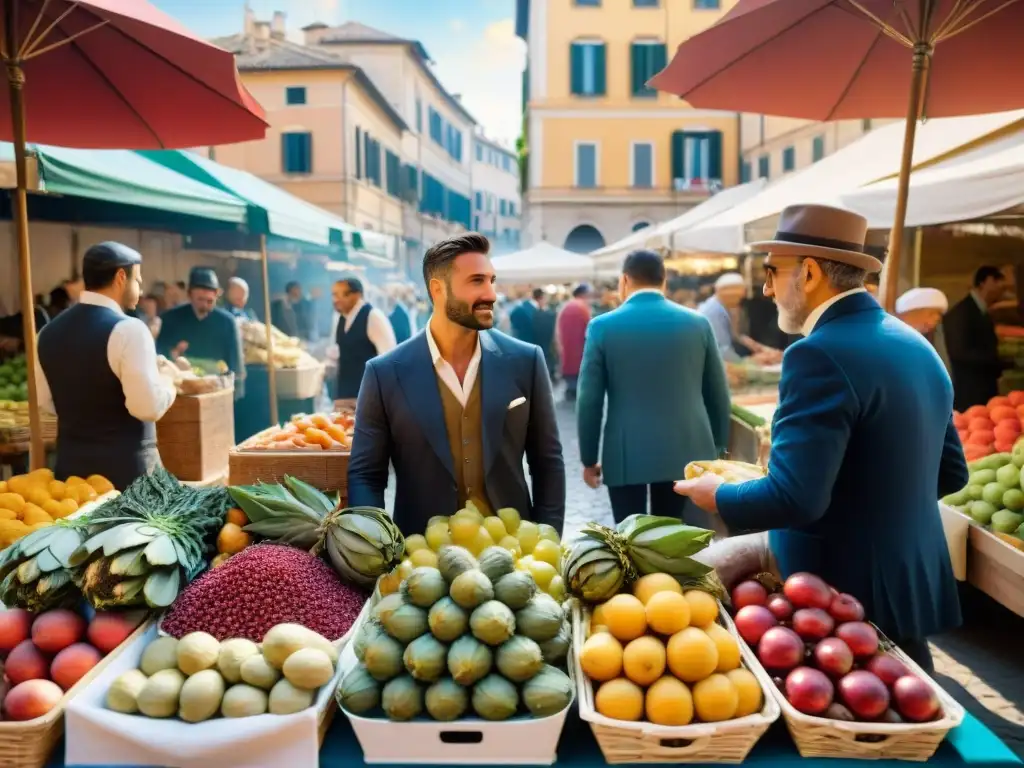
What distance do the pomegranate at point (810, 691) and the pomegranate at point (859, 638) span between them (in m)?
0.13

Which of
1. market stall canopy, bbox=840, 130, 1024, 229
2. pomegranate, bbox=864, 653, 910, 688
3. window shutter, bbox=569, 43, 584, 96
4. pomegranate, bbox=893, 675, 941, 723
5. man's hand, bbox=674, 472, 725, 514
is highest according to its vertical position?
window shutter, bbox=569, 43, 584, 96

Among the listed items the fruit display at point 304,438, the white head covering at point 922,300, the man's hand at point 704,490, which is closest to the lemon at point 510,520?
the man's hand at point 704,490

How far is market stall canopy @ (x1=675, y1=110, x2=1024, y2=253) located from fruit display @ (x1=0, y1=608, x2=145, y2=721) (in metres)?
4.91

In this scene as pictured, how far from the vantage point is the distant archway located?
35719 mm

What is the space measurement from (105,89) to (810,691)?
4.27 m

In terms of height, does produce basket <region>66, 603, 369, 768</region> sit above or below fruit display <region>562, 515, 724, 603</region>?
below

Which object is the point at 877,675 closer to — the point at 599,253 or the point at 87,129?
the point at 87,129

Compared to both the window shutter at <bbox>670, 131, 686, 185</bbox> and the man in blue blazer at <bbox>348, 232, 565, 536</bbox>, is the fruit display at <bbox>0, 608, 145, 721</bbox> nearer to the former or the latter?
the man in blue blazer at <bbox>348, 232, 565, 536</bbox>

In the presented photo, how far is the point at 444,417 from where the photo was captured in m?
3.01

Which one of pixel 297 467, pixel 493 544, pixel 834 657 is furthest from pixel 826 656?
pixel 297 467

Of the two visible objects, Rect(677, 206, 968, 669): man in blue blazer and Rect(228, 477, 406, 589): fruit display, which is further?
Rect(228, 477, 406, 589): fruit display

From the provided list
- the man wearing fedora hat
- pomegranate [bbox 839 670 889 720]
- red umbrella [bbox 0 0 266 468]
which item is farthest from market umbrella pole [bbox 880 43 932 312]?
the man wearing fedora hat

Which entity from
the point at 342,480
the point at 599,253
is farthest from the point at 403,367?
the point at 599,253

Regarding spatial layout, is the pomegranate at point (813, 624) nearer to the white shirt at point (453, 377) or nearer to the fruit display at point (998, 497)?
the white shirt at point (453, 377)
